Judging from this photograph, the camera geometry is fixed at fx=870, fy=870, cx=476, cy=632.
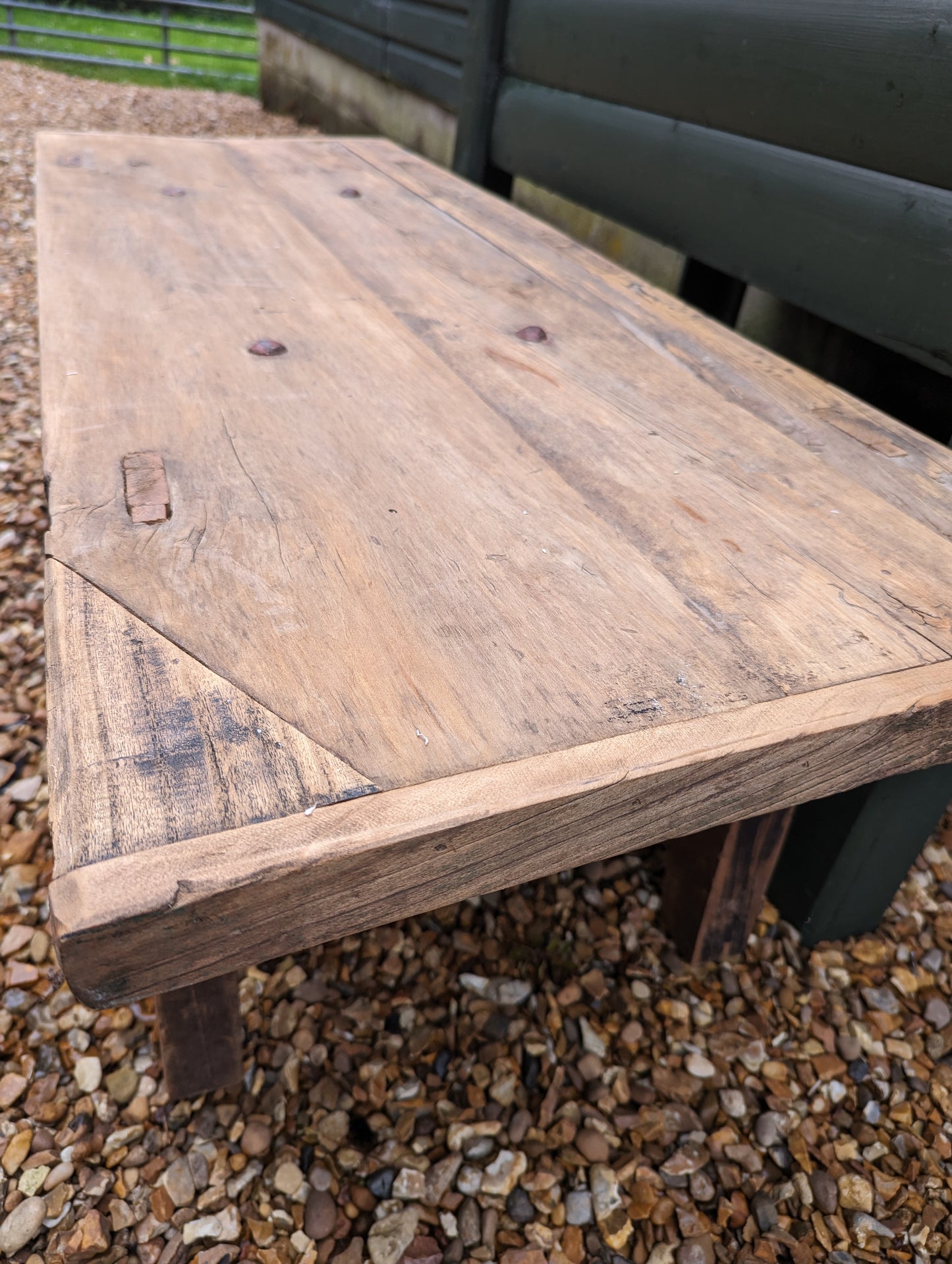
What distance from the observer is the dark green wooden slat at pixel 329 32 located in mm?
4188

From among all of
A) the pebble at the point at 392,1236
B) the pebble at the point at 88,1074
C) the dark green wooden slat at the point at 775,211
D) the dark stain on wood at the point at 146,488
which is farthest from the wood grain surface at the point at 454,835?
the dark green wooden slat at the point at 775,211

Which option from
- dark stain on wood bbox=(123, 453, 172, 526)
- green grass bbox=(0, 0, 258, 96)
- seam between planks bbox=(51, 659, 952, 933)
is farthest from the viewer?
green grass bbox=(0, 0, 258, 96)

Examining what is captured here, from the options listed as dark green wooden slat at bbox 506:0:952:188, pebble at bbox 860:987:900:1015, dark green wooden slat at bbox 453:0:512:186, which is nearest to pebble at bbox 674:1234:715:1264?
pebble at bbox 860:987:900:1015

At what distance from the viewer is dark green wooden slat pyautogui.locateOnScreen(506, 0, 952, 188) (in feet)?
4.52

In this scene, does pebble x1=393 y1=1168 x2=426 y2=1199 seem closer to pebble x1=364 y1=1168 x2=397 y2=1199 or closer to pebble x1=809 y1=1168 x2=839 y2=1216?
pebble x1=364 y1=1168 x2=397 y2=1199

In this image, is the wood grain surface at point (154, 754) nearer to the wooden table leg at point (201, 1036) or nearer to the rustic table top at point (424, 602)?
the rustic table top at point (424, 602)

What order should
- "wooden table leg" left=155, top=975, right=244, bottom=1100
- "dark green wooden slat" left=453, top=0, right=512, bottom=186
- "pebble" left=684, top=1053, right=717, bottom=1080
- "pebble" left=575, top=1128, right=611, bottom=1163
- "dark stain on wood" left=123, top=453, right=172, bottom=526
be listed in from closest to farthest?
"dark stain on wood" left=123, top=453, right=172, bottom=526, "wooden table leg" left=155, top=975, right=244, bottom=1100, "pebble" left=575, top=1128, right=611, bottom=1163, "pebble" left=684, top=1053, right=717, bottom=1080, "dark green wooden slat" left=453, top=0, right=512, bottom=186

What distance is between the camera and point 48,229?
167 cm

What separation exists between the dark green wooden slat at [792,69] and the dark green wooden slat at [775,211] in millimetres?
37

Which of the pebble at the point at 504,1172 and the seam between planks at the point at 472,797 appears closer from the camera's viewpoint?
the seam between planks at the point at 472,797

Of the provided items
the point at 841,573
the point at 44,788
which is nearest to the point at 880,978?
the point at 841,573

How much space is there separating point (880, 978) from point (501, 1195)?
2.25 feet

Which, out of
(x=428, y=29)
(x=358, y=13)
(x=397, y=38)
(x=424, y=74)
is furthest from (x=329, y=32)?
(x=428, y=29)

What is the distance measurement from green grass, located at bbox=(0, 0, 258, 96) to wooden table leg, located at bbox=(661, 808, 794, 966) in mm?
6578
